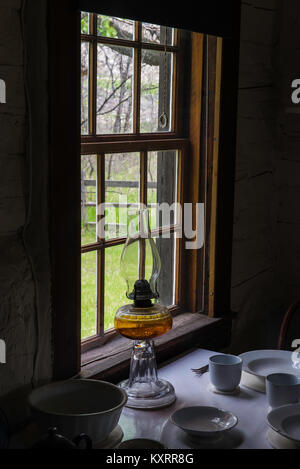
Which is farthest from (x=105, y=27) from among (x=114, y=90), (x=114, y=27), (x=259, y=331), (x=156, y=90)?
(x=259, y=331)

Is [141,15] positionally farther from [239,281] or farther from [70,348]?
[239,281]

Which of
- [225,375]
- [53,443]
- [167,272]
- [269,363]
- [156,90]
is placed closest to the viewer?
[53,443]

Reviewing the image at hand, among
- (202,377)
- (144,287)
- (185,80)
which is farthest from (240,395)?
(185,80)

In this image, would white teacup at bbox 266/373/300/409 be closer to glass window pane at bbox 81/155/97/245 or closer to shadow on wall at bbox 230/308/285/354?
glass window pane at bbox 81/155/97/245

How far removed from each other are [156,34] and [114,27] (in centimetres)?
23

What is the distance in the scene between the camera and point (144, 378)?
5.86ft

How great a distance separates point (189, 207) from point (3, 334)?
3.23 ft

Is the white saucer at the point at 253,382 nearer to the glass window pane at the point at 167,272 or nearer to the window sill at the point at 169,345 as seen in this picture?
the window sill at the point at 169,345

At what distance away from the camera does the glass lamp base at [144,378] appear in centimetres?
174

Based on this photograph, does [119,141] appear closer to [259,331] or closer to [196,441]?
[196,441]

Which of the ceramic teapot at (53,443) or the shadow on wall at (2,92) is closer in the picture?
the ceramic teapot at (53,443)

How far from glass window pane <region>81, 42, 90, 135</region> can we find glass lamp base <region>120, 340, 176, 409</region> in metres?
0.65

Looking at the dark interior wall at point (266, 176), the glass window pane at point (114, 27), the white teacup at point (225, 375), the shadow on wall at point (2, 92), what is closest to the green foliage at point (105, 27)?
the glass window pane at point (114, 27)

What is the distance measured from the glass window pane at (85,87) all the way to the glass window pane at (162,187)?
327mm
